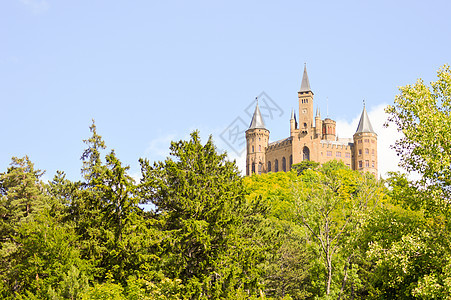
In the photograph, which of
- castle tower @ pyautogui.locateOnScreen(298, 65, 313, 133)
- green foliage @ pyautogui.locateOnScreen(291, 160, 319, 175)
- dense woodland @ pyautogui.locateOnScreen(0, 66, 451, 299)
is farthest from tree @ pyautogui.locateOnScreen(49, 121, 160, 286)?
castle tower @ pyautogui.locateOnScreen(298, 65, 313, 133)

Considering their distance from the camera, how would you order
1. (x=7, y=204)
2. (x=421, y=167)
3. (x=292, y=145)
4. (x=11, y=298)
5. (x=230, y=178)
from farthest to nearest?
(x=292, y=145), (x=7, y=204), (x=230, y=178), (x=11, y=298), (x=421, y=167)

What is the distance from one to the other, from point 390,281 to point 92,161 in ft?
56.1

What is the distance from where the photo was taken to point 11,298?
80.7 feet

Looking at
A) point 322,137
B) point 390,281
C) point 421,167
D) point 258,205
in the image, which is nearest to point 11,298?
point 258,205

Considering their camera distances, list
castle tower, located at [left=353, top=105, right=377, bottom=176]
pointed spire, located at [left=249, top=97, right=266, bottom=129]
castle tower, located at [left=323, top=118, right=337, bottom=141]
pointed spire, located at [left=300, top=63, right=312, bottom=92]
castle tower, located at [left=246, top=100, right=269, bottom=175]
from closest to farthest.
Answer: castle tower, located at [left=353, top=105, right=377, bottom=176] → castle tower, located at [left=246, top=100, right=269, bottom=175] → pointed spire, located at [left=300, top=63, right=312, bottom=92] → castle tower, located at [left=323, top=118, right=337, bottom=141] → pointed spire, located at [left=249, top=97, right=266, bottom=129]

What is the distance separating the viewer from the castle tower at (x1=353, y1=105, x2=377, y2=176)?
120 m

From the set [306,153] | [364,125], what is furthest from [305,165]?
[364,125]

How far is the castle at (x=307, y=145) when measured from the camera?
120 meters

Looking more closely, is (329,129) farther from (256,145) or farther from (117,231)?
(117,231)

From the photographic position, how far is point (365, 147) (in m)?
121

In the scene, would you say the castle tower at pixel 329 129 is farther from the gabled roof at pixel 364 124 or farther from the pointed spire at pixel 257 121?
the pointed spire at pixel 257 121

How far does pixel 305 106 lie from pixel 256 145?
14.7 meters

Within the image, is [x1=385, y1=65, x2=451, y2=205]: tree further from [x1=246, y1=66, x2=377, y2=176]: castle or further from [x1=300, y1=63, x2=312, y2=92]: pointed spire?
[x1=300, y1=63, x2=312, y2=92]: pointed spire

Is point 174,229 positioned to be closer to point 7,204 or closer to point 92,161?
point 92,161
